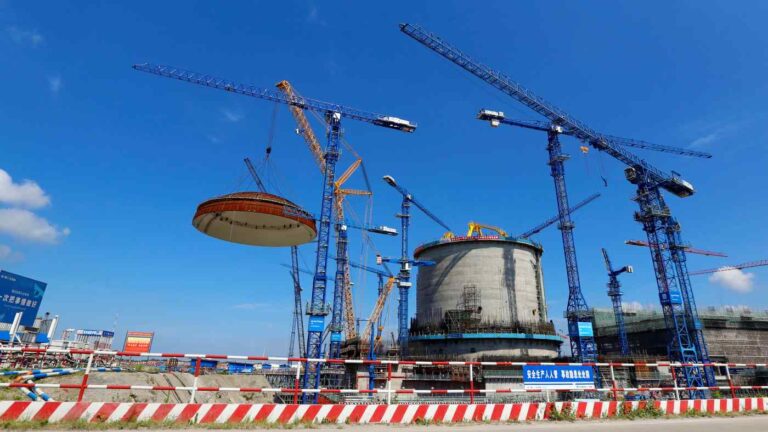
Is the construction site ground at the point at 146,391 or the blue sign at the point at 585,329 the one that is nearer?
the construction site ground at the point at 146,391

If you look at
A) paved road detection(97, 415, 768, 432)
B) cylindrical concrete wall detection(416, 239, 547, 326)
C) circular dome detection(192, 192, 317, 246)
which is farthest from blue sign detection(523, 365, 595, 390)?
cylindrical concrete wall detection(416, 239, 547, 326)

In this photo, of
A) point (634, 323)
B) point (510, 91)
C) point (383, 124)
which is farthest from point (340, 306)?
point (634, 323)

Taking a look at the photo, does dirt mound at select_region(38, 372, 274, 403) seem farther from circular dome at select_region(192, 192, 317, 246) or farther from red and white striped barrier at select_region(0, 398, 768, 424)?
circular dome at select_region(192, 192, 317, 246)

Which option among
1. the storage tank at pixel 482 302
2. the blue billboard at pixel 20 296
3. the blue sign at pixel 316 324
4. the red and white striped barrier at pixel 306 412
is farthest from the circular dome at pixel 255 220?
the blue billboard at pixel 20 296

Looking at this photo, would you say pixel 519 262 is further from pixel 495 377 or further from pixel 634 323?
pixel 634 323

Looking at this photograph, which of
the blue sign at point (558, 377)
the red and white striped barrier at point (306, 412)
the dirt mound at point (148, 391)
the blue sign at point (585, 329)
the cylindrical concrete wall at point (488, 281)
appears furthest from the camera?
the cylindrical concrete wall at point (488, 281)

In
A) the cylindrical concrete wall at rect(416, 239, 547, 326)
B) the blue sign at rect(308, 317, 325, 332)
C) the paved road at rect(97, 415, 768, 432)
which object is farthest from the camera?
the cylindrical concrete wall at rect(416, 239, 547, 326)

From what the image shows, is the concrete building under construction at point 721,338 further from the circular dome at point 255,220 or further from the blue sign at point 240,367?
the blue sign at point 240,367

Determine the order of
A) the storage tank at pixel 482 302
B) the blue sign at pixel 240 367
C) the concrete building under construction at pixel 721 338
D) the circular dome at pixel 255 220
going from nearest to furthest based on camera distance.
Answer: the circular dome at pixel 255 220 < the storage tank at pixel 482 302 < the blue sign at pixel 240 367 < the concrete building under construction at pixel 721 338

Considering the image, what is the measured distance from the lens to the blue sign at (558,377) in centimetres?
1272

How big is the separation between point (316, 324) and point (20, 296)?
41303mm

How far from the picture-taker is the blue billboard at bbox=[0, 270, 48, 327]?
51250mm

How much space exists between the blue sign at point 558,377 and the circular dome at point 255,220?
52.2ft

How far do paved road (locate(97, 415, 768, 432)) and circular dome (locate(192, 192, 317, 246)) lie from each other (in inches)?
602
